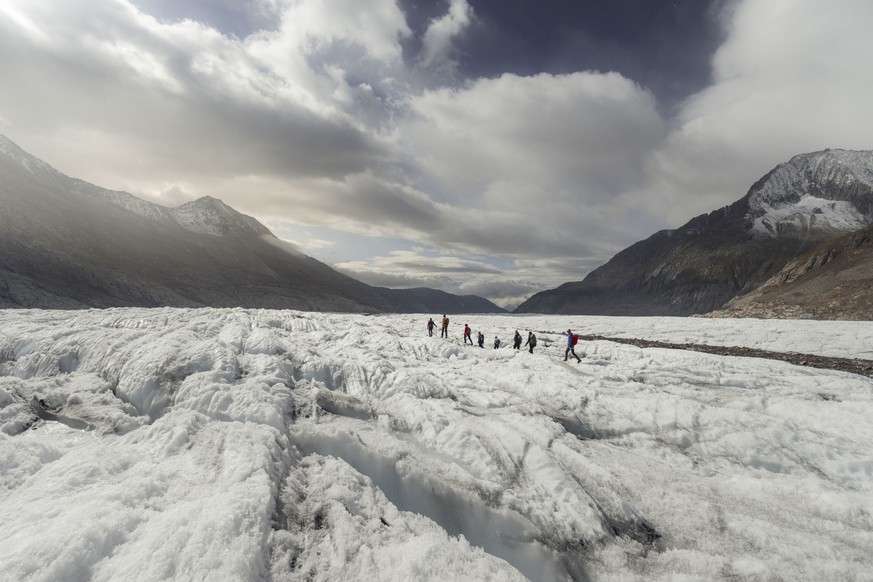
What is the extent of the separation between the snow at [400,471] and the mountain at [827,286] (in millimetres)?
97997

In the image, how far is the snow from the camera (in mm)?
6785

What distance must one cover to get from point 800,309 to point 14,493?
12785 centimetres

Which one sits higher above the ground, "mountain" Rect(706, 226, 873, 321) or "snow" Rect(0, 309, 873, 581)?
"mountain" Rect(706, 226, 873, 321)

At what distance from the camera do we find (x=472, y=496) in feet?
30.3

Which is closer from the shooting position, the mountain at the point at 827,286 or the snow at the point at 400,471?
the snow at the point at 400,471

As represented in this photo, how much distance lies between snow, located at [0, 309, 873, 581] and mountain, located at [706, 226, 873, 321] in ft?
322

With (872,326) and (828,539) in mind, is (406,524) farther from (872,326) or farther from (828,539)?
(872,326)

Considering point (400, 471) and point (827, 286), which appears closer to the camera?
point (400, 471)

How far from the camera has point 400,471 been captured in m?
9.94

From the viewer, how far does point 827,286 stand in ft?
349

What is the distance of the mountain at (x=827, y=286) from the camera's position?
8556 cm

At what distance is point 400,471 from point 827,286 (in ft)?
484

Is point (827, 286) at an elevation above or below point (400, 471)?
above

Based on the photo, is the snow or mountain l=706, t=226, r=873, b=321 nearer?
the snow
